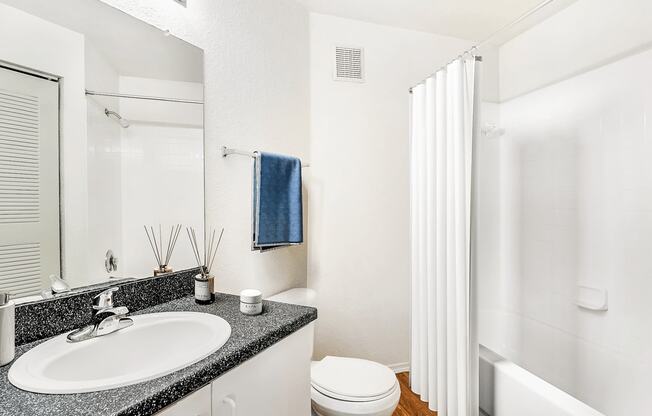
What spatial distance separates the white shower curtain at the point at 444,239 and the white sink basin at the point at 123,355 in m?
0.97

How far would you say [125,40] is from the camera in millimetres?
1257

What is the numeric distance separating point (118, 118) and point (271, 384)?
41.2 inches

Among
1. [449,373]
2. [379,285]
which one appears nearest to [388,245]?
[379,285]

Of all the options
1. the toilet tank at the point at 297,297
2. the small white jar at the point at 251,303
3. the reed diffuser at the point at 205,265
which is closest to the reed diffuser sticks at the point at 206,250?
the reed diffuser at the point at 205,265

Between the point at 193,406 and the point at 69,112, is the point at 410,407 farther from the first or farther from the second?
the point at 69,112

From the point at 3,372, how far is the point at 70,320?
0.27 meters

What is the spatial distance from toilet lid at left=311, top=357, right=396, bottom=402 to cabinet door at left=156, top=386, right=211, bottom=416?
80 centimetres

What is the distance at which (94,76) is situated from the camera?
3.73ft

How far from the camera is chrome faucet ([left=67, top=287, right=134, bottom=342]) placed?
964 millimetres

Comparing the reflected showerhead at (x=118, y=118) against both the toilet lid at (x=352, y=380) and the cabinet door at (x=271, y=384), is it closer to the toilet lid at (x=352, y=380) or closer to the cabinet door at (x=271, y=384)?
the cabinet door at (x=271, y=384)

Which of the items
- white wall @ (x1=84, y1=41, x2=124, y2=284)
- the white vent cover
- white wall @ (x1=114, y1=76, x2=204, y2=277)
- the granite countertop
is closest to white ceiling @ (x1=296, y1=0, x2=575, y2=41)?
the white vent cover

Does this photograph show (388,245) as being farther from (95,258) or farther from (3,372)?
(3,372)

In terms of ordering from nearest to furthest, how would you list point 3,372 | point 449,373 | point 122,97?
point 3,372 < point 122,97 < point 449,373

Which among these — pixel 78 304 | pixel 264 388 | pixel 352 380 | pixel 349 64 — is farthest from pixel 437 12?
pixel 78 304
